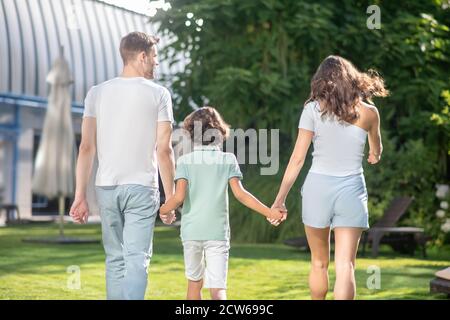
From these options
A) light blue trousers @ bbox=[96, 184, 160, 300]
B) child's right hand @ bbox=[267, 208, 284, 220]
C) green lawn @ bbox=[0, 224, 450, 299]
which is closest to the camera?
light blue trousers @ bbox=[96, 184, 160, 300]

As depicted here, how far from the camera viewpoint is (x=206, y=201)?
6.43 meters

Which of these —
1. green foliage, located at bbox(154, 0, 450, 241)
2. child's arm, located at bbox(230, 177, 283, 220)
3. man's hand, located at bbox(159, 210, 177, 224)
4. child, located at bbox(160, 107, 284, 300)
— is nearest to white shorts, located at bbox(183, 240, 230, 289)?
child, located at bbox(160, 107, 284, 300)

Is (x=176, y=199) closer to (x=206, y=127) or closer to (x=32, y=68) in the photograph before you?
(x=206, y=127)

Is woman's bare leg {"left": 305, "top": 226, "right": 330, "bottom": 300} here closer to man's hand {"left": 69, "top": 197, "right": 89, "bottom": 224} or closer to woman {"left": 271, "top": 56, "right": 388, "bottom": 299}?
woman {"left": 271, "top": 56, "right": 388, "bottom": 299}

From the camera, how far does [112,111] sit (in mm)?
6121

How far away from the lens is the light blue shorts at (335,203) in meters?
6.07

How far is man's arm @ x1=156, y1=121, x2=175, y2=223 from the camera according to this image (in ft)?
20.1

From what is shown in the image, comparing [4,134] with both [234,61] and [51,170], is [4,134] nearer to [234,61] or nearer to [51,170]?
[51,170]

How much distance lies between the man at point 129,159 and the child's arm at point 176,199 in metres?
0.21

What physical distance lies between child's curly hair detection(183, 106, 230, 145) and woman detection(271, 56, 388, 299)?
56 centimetres

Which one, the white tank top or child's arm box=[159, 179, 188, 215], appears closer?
the white tank top

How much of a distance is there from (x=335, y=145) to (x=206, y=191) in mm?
925

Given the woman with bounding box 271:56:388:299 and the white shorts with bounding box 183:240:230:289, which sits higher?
the woman with bounding box 271:56:388:299
